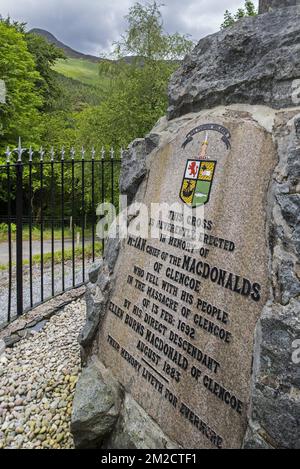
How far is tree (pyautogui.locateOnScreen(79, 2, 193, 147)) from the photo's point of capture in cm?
1541

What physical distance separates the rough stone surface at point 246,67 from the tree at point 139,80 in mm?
12017

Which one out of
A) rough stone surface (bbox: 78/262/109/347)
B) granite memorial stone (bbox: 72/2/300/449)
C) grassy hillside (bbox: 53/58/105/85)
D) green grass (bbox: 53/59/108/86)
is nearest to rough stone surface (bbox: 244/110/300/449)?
granite memorial stone (bbox: 72/2/300/449)

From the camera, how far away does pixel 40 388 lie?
364cm

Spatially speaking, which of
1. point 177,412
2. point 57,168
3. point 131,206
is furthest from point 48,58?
point 177,412

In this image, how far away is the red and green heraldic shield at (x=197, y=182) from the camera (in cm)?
268

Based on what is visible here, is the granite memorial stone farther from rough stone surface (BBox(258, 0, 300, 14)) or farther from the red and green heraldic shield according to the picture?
rough stone surface (BBox(258, 0, 300, 14))

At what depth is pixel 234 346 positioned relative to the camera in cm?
224

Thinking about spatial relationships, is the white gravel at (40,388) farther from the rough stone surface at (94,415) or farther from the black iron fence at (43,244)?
the black iron fence at (43,244)

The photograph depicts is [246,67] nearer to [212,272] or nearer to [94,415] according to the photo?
[212,272]

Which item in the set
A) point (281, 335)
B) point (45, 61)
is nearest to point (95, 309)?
point (281, 335)

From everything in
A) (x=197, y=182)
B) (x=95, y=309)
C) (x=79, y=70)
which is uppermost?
(x=79, y=70)

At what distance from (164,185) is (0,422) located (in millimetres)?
2305

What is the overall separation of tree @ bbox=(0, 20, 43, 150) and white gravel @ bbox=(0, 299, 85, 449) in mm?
14233

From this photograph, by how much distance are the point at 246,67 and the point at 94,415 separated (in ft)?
8.30
